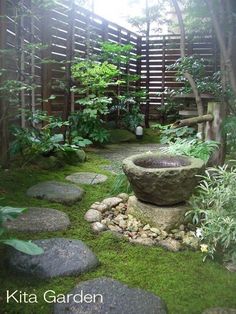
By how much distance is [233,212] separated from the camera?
2.54 metres

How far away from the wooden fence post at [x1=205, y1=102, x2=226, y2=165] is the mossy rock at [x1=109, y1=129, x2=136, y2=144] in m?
4.06

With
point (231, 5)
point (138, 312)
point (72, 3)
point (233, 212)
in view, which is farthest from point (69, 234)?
point (72, 3)

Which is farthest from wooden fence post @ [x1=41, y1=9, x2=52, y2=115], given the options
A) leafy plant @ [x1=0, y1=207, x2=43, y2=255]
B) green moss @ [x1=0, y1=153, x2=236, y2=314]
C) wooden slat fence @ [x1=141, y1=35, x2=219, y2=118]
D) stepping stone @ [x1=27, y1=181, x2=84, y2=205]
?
wooden slat fence @ [x1=141, y1=35, x2=219, y2=118]

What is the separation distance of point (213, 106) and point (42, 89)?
10.3 feet

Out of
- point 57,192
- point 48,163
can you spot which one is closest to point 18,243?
point 57,192

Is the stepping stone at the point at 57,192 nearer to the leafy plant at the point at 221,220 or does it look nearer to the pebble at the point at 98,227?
the pebble at the point at 98,227

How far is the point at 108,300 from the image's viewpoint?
1.90m

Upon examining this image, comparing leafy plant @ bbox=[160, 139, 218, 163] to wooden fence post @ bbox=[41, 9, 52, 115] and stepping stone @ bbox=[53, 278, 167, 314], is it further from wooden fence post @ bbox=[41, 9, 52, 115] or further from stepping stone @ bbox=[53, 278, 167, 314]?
wooden fence post @ bbox=[41, 9, 52, 115]

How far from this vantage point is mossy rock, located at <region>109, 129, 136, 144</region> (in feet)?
27.5

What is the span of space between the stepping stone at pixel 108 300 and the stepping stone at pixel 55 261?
0.58ft

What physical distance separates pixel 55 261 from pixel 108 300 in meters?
0.49

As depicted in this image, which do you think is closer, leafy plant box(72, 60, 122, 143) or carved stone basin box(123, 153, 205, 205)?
carved stone basin box(123, 153, 205, 205)

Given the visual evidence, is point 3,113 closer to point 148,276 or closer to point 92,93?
point 148,276

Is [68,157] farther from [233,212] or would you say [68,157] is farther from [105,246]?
[233,212]
